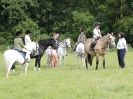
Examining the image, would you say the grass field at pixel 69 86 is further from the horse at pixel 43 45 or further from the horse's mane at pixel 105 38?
the horse at pixel 43 45

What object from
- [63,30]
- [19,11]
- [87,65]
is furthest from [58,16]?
[87,65]

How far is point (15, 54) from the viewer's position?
2011 centimetres

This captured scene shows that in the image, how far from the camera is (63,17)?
61.0 metres

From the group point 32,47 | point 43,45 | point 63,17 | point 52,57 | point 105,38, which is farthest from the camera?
point 63,17

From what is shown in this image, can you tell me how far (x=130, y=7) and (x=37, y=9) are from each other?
12.3 meters

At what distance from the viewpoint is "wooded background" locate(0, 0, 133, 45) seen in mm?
55438

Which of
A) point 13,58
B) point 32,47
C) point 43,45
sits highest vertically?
point 43,45

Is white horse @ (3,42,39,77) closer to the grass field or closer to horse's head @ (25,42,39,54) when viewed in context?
horse's head @ (25,42,39,54)

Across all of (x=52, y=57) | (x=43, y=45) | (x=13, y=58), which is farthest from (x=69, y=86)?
(x=52, y=57)

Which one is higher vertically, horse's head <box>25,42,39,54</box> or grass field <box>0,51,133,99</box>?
horse's head <box>25,42,39,54</box>

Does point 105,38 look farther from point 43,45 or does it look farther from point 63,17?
point 63,17

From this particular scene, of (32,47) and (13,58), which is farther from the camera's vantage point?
(32,47)

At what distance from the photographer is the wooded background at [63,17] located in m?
55.4

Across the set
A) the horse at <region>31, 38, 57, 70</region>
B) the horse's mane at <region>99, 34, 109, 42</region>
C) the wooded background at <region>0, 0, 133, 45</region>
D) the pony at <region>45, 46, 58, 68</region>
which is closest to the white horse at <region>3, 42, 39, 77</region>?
the horse at <region>31, 38, 57, 70</region>
